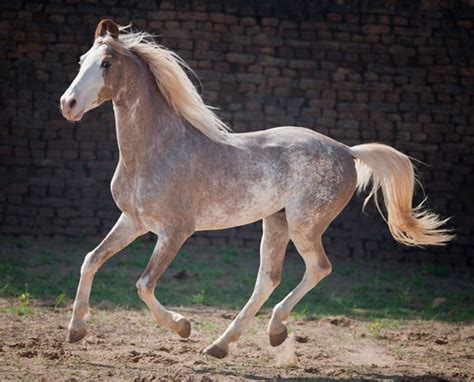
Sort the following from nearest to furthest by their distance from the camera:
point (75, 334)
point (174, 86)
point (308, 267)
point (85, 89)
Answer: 1. point (85, 89)
2. point (75, 334)
3. point (174, 86)
4. point (308, 267)

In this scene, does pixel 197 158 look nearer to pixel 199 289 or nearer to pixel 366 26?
pixel 199 289

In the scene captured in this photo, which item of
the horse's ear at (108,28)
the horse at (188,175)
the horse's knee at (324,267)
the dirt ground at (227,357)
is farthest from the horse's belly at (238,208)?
the horse's ear at (108,28)

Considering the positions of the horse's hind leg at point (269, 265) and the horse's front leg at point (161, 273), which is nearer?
the horse's front leg at point (161, 273)

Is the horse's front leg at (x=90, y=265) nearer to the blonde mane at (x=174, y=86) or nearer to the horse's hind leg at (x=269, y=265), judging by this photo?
the blonde mane at (x=174, y=86)

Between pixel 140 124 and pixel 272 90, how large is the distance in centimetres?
533

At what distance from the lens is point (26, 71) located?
35.2ft

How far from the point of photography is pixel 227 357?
612 centimetres

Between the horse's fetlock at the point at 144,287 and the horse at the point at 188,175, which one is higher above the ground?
the horse at the point at 188,175

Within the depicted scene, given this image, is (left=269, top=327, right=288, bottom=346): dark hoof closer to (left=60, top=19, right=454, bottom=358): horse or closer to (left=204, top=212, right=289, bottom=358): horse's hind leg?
(left=60, top=19, right=454, bottom=358): horse

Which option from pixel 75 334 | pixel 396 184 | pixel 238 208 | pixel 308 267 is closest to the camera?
pixel 75 334

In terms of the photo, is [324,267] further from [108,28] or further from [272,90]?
[272,90]

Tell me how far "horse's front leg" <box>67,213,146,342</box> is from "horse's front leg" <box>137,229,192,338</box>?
27cm

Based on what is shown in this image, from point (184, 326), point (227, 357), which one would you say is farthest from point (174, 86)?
point (227, 357)

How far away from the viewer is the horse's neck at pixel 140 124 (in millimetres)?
5723
